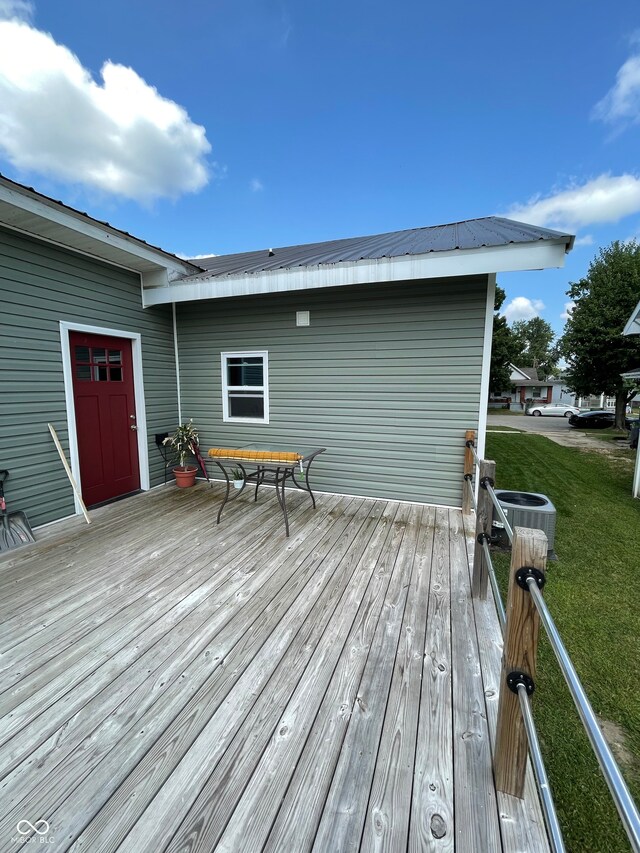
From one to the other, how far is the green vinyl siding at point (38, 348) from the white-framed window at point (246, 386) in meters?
1.58

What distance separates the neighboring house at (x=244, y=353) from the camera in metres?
3.52

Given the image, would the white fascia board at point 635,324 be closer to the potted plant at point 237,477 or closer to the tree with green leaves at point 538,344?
the potted plant at point 237,477

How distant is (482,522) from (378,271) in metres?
2.69

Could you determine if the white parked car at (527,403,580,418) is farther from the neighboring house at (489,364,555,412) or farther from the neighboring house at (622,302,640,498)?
the neighboring house at (622,302,640,498)

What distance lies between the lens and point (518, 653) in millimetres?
1192

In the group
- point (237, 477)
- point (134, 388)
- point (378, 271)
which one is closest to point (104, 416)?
point (134, 388)

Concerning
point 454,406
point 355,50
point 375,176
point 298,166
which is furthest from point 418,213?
point 454,406

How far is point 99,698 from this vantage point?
5.54 ft

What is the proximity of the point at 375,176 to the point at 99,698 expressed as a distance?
35.1 feet

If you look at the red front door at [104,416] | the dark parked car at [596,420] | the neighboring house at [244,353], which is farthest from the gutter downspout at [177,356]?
the dark parked car at [596,420]

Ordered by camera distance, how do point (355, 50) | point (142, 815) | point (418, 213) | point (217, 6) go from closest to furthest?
point (142, 815)
point (217, 6)
point (355, 50)
point (418, 213)

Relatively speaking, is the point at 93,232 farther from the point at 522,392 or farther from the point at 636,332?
the point at 522,392

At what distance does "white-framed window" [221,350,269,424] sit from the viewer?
5066 millimetres

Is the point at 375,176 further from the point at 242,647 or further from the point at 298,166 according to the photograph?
the point at 242,647
